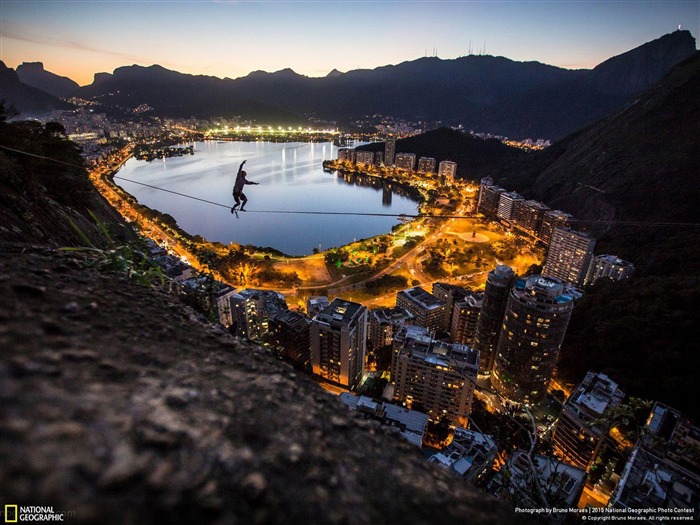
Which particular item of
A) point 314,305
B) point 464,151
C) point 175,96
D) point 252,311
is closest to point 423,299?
point 314,305

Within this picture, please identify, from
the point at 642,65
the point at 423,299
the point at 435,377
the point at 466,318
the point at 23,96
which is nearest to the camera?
the point at 435,377

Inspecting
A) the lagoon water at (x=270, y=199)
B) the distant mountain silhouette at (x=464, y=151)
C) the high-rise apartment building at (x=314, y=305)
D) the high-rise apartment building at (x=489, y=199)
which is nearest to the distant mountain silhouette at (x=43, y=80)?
the lagoon water at (x=270, y=199)

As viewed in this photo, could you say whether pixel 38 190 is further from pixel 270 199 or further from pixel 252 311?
pixel 270 199

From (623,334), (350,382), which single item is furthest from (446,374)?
(623,334)

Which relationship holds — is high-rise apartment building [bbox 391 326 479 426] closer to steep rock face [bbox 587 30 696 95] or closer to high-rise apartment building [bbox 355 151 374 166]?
high-rise apartment building [bbox 355 151 374 166]

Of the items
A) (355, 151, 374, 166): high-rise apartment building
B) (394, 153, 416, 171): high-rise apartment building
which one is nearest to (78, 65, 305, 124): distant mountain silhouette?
(355, 151, 374, 166): high-rise apartment building

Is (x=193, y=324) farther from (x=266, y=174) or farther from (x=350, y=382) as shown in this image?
(x=266, y=174)

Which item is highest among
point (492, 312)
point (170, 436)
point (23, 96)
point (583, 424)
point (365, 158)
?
point (23, 96)
